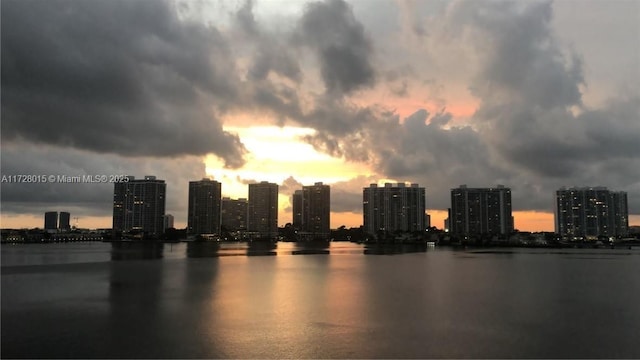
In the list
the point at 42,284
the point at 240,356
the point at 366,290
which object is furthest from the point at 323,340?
the point at 42,284

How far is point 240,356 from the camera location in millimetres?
23047

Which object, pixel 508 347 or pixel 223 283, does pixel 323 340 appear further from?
pixel 223 283

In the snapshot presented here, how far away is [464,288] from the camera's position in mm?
51969

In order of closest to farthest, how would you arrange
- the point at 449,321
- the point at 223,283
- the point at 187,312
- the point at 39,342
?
the point at 39,342 < the point at 449,321 < the point at 187,312 < the point at 223,283

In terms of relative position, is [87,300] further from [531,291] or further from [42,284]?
[531,291]

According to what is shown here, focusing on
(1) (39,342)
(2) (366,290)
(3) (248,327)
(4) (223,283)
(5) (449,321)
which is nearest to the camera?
(1) (39,342)

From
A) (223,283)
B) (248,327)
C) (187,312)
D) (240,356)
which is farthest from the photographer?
(223,283)

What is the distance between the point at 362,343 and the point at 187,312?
50.4ft

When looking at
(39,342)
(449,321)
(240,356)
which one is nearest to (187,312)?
(39,342)

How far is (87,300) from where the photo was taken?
4050cm

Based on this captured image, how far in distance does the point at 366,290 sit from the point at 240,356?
2811cm

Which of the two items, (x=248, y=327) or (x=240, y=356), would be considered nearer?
(x=240, y=356)

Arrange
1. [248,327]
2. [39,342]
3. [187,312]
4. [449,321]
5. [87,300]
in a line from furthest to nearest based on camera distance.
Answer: [87,300] < [187,312] < [449,321] < [248,327] < [39,342]

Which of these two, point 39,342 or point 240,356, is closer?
point 240,356
